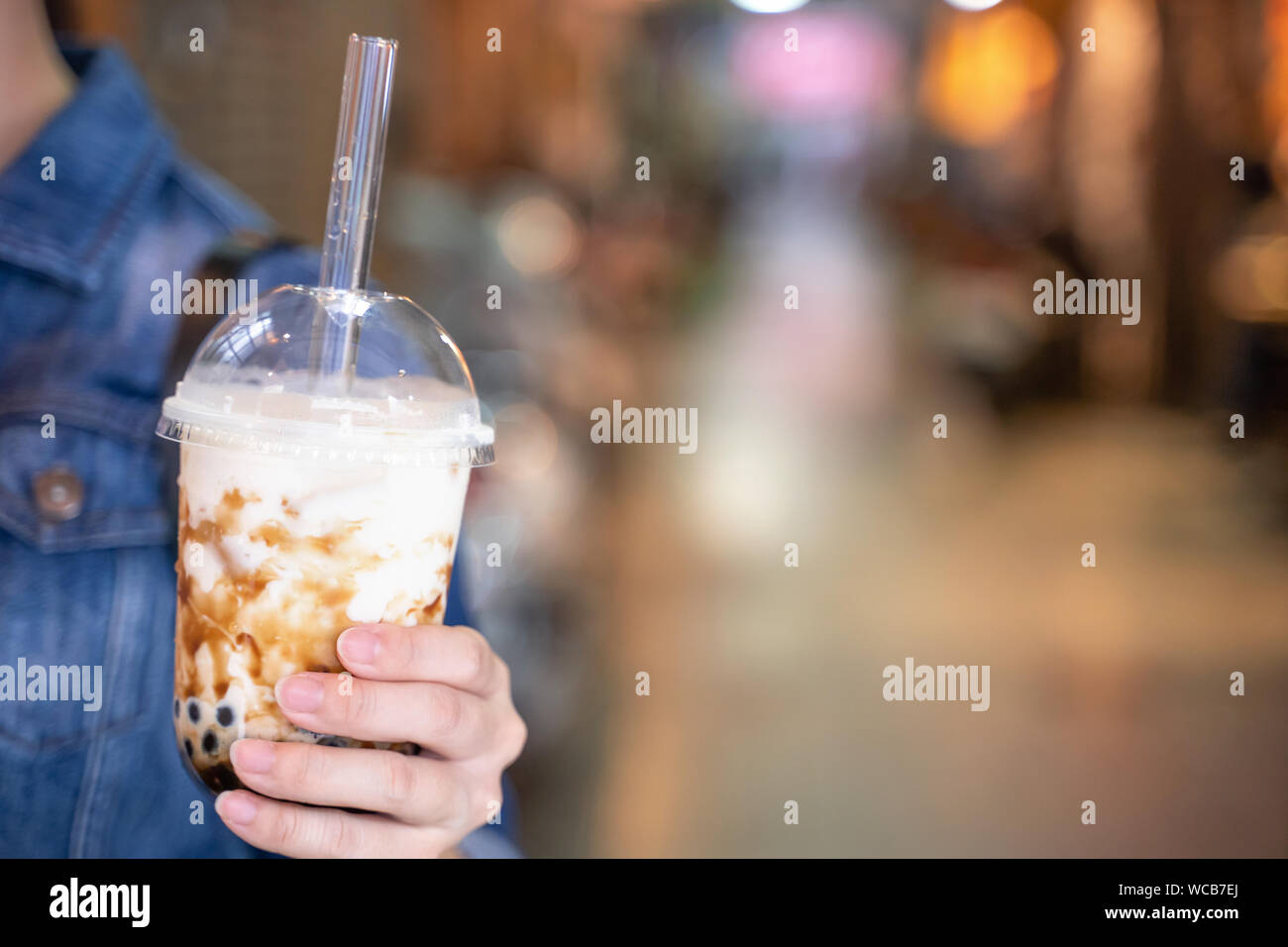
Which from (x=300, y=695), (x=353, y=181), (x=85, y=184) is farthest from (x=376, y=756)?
(x=85, y=184)

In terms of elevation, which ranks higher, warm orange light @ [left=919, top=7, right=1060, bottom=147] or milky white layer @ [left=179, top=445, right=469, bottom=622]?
warm orange light @ [left=919, top=7, right=1060, bottom=147]

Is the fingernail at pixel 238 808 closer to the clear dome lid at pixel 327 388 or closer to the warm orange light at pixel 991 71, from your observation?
the clear dome lid at pixel 327 388

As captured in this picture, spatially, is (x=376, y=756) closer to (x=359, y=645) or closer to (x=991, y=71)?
A: (x=359, y=645)

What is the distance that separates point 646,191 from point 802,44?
323 cm

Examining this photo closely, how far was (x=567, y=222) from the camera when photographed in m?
6.45

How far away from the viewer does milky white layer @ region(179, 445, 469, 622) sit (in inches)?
36.5

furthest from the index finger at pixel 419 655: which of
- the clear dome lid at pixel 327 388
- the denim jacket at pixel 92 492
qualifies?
the denim jacket at pixel 92 492

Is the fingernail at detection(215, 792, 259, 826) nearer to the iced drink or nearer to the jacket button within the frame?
the iced drink

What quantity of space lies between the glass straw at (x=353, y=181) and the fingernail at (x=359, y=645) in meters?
0.22

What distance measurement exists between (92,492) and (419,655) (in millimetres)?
535

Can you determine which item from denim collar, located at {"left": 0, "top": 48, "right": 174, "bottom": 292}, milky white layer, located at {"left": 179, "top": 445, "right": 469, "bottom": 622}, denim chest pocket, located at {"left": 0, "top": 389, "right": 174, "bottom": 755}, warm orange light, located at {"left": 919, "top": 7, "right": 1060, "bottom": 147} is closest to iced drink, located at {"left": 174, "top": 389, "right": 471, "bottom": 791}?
milky white layer, located at {"left": 179, "top": 445, "right": 469, "bottom": 622}

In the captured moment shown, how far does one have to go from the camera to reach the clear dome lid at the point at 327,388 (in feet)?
3.06

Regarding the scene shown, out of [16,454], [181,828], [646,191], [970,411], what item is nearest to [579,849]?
[181,828]
